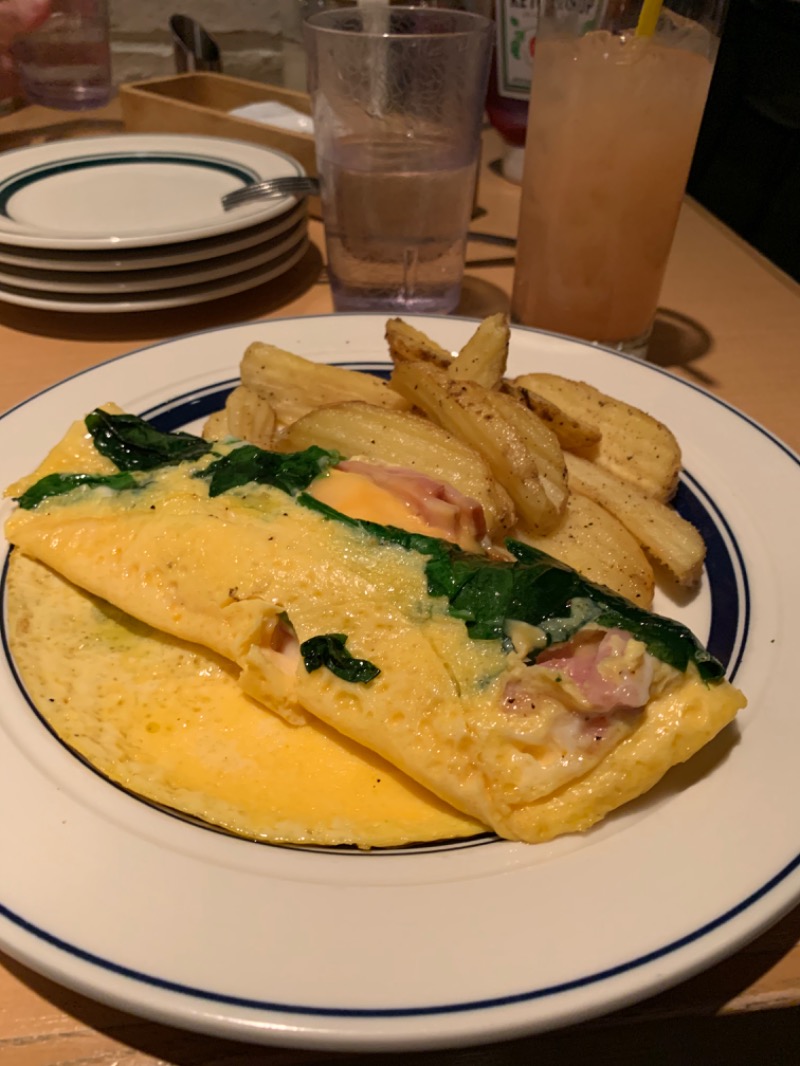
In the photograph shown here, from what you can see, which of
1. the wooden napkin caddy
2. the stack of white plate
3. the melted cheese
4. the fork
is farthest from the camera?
the wooden napkin caddy

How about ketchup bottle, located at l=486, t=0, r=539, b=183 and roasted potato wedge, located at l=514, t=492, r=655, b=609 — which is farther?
ketchup bottle, located at l=486, t=0, r=539, b=183

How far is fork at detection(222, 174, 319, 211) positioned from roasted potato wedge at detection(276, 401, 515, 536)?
46.5 inches

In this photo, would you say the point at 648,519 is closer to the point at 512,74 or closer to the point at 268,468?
the point at 268,468

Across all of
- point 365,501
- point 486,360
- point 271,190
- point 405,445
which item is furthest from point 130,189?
point 365,501

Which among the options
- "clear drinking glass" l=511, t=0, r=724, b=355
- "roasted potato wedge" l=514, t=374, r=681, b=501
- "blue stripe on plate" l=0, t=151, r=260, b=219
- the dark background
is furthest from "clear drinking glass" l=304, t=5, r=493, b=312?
the dark background

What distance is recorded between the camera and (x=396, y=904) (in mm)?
824

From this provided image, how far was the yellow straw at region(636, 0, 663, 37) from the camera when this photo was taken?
5.09 feet

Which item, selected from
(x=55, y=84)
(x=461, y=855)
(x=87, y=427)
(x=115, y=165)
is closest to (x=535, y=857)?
(x=461, y=855)

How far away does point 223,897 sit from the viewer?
0.83 m

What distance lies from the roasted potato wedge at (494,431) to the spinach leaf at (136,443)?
1.33 ft

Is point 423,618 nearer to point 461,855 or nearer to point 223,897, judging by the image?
point 461,855

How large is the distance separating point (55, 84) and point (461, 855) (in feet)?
14.9

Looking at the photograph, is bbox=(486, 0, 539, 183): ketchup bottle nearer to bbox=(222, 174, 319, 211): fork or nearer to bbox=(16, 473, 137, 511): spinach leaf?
bbox=(222, 174, 319, 211): fork

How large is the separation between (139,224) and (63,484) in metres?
1.28
